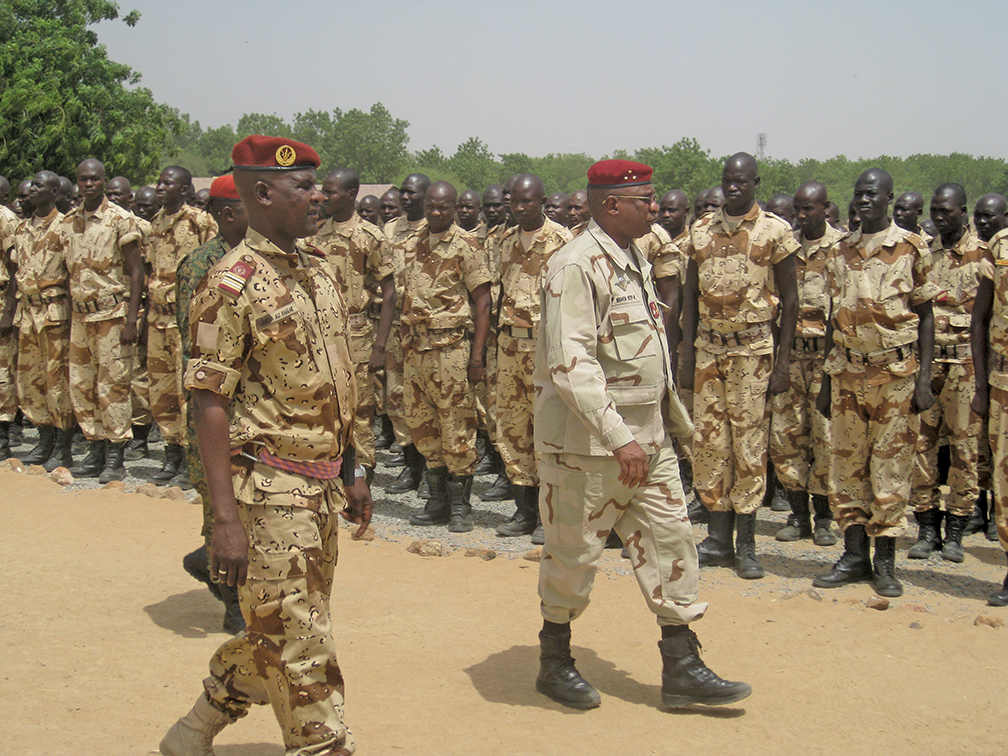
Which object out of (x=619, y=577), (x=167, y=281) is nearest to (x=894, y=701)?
(x=619, y=577)

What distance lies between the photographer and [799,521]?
752 centimetres

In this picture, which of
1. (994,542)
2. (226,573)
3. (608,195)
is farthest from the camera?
(994,542)

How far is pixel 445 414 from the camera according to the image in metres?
7.60

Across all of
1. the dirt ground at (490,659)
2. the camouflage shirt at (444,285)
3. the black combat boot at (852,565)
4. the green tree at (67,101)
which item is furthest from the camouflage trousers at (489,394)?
the green tree at (67,101)

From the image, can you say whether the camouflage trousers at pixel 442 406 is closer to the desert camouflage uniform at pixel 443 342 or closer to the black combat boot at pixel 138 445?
the desert camouflage uniform at pixel 443 342

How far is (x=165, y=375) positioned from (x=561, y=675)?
5.62 metres

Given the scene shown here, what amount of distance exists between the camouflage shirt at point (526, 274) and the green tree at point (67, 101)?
14434 mm

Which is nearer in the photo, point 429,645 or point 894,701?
point 894,701

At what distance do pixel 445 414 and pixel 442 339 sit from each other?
603mm

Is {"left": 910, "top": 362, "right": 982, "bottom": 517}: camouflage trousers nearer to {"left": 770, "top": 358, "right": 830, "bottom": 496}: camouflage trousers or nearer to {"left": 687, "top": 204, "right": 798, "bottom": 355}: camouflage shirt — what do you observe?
{"left": 770, "top": 358, "right": 830, "bottom": 496}: camouflage trousers

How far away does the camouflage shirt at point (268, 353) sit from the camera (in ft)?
10.0

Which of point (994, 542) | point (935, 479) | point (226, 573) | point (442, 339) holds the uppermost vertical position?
point (442, 339)

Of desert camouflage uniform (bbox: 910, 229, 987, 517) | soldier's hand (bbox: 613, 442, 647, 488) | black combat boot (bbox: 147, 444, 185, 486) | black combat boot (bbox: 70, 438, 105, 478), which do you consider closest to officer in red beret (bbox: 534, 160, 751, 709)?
soldier's hand (bbox: 613, 442, 647, 488)

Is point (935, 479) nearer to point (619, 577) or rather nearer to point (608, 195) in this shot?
point (619, 577)
